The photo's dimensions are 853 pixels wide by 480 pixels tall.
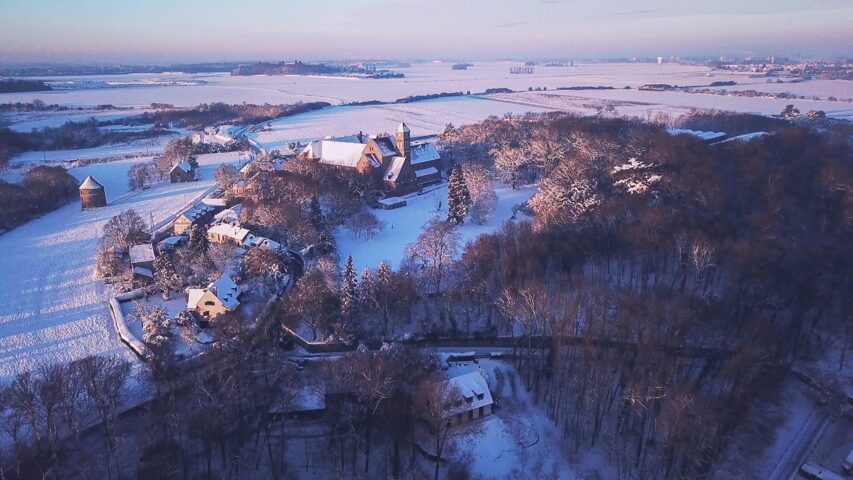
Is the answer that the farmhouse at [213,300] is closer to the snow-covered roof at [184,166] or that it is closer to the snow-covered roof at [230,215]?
the snow-covered roof at [230,215]

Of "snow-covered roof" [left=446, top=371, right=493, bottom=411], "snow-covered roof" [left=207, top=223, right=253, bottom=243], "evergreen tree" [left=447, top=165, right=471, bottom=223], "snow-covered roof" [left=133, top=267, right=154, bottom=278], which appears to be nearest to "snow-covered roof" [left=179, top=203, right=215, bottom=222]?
"snow-covered roof" [left=207, top=223, right=253, bottom=243]

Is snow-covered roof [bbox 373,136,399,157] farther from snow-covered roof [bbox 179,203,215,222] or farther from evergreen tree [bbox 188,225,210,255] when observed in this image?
evergreen tree [bbox 188,225,210,255]

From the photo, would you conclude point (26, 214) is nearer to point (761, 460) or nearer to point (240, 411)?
point (240, 411)

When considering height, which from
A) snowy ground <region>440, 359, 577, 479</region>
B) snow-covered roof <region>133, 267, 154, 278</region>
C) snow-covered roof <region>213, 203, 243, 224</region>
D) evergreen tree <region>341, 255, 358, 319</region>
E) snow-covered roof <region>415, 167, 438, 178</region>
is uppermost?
snow-covered roof <region>415, 167, 438, 178</region>

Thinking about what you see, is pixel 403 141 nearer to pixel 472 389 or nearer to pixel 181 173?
pixel 181 173

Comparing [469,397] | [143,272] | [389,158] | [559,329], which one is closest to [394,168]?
[389,158]
